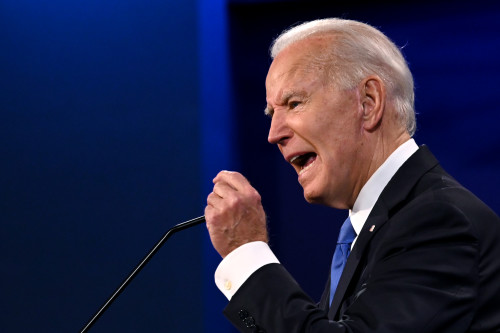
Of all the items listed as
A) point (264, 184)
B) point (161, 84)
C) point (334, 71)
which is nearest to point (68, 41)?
point (161, 84)

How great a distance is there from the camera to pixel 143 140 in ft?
9.20

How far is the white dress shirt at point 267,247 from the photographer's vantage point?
1153 millimetres

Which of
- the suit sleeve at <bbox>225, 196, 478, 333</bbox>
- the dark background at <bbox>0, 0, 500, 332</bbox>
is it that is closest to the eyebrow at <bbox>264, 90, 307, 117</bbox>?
the suit sleeve at <bbox>225, 196, 478, 333</bbox>

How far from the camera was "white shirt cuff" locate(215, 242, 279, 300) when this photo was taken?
1147 millimetres

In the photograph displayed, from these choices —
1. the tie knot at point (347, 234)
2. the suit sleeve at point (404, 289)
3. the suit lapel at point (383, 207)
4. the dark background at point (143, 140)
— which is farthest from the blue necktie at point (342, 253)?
the dark background at point (143, 140)

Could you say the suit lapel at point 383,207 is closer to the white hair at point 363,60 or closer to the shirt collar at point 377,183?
the shirt collar at point 377,183

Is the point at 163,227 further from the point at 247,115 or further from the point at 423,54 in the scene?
the point at 423,54

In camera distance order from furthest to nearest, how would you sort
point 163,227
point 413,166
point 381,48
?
1. point 163,227
2. point 381,48
3. point 413,166

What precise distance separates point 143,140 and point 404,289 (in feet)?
6.18

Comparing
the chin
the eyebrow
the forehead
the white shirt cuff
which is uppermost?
the forehead

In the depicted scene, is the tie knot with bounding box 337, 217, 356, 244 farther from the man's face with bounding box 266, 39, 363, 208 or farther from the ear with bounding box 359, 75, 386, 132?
the ear with bounding box 359, 75, 386, 132

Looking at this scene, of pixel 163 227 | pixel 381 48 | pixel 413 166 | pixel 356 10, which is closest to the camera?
pixel 413 166

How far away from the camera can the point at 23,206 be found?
2914 mm

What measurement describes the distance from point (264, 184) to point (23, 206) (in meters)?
0.94
